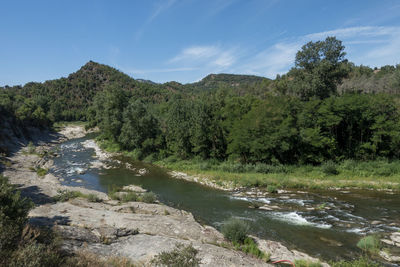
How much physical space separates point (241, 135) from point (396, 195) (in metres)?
18.1

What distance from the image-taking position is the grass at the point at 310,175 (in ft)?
82.8

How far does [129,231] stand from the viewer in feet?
41.0

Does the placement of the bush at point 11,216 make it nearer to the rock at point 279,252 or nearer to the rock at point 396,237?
the rock at point 279,252

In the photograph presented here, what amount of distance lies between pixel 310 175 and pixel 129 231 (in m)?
24.0

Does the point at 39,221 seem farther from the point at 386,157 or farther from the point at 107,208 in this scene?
the point at 386,157

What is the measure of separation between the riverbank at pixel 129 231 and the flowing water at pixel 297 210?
2.21 metres

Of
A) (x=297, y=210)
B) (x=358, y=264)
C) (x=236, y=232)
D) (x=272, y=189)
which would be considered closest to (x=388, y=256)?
(x=358, y=264)

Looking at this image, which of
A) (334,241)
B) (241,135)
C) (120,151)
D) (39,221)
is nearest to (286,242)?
(334,241)

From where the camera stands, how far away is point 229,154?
36.8 m

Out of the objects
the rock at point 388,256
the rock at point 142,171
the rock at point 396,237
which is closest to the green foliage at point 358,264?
the rock at point 388,256

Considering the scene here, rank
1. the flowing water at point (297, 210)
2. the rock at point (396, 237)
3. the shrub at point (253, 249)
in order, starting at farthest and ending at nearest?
the flowing water at point (297, 210)
the rock at point (396, 237)
the shrub at point (253, 249)

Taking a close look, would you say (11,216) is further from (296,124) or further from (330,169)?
(296,124)

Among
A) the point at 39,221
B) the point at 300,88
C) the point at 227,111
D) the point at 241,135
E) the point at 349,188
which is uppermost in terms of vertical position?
the point at 300,88

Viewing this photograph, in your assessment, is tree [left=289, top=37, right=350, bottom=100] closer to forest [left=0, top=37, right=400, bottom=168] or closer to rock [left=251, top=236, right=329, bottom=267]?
forest [left=0, top=37, right=400, bottom=168]
